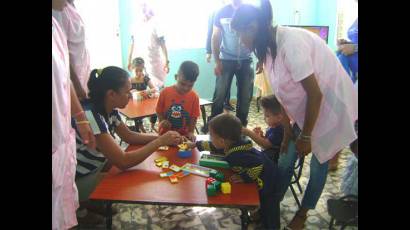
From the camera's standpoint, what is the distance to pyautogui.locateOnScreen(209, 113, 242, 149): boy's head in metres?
1.80

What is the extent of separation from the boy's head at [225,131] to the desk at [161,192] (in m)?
0.20

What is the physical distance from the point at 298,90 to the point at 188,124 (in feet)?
3.66

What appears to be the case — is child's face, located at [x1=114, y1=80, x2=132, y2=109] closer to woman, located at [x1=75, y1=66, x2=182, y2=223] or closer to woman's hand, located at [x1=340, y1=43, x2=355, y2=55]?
woman, located at [x1=75, y1=66, x2=182, y2=223]

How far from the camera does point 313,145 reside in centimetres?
184

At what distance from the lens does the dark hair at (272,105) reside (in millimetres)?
2152

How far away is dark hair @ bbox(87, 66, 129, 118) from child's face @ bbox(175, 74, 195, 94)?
2.38 feet

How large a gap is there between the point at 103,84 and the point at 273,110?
111cm

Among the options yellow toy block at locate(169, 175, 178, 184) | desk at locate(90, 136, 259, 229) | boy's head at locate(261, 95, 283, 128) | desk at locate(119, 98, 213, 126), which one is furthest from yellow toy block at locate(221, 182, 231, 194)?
desk at locate(119, 98, 213, 126)

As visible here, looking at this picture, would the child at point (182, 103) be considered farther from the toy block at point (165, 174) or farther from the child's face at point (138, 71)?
the child's face at point (138, 71)

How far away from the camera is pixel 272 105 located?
2172 millimetres

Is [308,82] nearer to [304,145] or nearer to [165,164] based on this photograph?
[304,145]

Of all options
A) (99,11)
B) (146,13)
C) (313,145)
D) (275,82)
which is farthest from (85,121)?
(99,11)

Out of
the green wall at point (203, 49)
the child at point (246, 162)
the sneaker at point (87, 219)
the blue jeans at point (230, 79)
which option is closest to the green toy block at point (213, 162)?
the child at point (246, 162)
